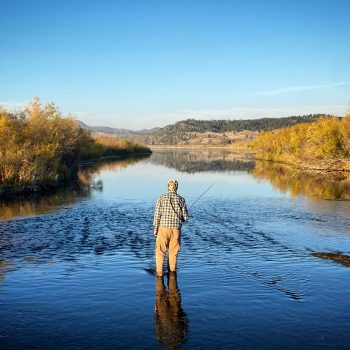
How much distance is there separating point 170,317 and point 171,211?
9.79ft

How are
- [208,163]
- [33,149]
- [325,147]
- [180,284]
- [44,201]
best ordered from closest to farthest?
[180,284] → [44,201] → [33,149] → [325,147] → [208,163]

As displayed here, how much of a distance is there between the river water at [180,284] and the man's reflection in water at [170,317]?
0.02m

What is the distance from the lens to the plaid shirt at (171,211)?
37.2 ft

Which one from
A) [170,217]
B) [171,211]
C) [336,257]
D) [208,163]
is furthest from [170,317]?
[208,163]

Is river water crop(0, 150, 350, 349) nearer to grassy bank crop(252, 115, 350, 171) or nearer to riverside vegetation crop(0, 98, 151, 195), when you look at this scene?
riverside vegetation crop(0, 98, 151, 195)

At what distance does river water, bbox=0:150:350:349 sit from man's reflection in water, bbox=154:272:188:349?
0.02 metres

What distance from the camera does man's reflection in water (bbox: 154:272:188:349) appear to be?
8016mm

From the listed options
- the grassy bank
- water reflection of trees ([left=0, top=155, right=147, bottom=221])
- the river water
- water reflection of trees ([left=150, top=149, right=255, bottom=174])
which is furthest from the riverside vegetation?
the grassy bank

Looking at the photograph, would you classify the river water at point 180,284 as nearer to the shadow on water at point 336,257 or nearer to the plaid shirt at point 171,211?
the shadow on water at point 336,257

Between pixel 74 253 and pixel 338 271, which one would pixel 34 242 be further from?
pixel 338 271

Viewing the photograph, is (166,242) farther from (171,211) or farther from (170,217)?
(171,211)

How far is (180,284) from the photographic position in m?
11.3

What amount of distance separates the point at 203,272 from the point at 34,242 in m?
7.62

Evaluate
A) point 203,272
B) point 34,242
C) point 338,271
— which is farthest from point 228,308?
point 34,242
